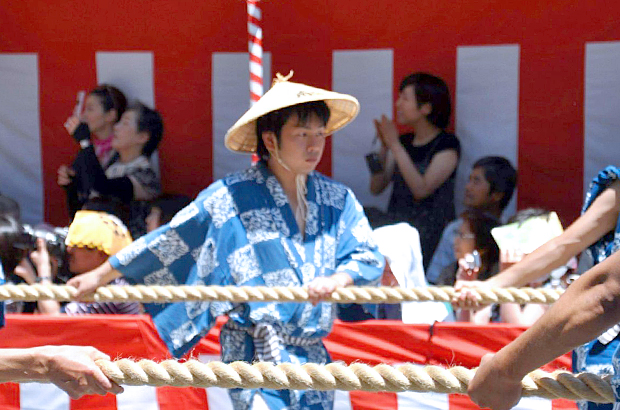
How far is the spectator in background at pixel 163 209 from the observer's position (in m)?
4.38

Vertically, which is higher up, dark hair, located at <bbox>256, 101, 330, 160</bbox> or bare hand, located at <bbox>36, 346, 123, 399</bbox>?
dark hair, located at <bbox>256, 101, 330, 160</bbox>

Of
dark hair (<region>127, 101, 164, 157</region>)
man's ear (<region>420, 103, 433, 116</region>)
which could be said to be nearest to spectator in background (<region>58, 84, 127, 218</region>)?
dark hair (<region>127, 101, 164, 157</region>)

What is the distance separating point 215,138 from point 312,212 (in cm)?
211

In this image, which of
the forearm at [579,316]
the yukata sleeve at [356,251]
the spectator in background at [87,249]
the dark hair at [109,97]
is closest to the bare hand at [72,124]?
the dark hair at [109,97]

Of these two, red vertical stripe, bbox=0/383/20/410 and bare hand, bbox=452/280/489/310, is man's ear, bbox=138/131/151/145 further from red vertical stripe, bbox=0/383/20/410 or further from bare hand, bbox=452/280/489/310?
bare hand, bbox=452/280/489/310

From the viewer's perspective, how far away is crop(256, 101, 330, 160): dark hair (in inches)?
119

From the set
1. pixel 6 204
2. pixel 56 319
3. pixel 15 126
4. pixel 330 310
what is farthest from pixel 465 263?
pixel 15 126

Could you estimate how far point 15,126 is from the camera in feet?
17.0

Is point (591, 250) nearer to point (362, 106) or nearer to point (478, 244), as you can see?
point (478, 244)

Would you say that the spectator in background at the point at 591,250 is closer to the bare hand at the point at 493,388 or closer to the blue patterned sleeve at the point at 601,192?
the blue patterned sleeve at the point at 601,192

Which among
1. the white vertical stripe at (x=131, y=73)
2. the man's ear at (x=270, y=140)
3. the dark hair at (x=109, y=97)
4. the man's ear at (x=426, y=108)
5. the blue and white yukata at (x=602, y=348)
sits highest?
the white vertical stripe at (x=131, y=73)

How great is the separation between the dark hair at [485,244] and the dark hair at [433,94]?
74 cm

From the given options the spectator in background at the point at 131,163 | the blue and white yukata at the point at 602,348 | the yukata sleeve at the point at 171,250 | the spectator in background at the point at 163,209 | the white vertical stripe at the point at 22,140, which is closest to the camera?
the blue and white yukata at the point at 602,348

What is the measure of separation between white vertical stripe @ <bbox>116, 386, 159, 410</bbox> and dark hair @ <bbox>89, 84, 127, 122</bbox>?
1.91 meters
